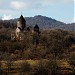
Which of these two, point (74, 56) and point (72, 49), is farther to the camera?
point (72, 49)

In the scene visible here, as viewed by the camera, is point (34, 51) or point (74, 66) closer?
point (74, 66)

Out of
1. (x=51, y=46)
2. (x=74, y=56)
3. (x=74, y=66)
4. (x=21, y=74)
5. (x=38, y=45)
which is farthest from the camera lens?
(x=38, y=45)

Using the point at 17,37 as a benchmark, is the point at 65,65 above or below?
below

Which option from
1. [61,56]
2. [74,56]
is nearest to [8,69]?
[74,56]

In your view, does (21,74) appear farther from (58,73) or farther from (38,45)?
(38,45)

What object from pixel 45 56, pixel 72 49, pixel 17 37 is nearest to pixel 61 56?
pixel 45 56

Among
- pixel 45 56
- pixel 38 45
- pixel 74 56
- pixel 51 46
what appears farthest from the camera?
pixel 38 45

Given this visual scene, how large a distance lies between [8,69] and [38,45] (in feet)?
99.2

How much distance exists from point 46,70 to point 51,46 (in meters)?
26.2

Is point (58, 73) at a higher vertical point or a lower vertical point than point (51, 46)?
lower

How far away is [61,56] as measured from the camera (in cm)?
7200

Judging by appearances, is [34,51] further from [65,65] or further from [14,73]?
[14,73]

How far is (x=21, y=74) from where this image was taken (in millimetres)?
50812

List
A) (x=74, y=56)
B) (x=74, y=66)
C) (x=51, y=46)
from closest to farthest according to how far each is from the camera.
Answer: (x=74, y=66) → (x=74, y=56) → (x=51, y=46)
